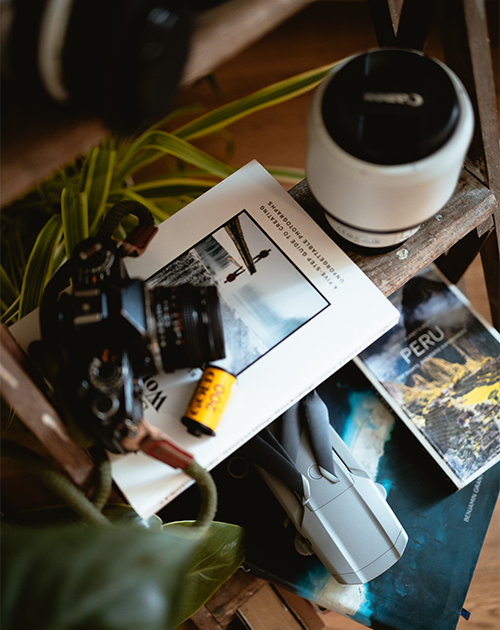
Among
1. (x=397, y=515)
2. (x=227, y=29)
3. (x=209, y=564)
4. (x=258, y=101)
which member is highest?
(x=227, y=29)

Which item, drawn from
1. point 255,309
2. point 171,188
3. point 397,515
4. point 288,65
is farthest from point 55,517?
point 288,65

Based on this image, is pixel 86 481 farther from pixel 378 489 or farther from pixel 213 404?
pixel 378 489

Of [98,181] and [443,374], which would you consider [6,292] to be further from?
[443,374]

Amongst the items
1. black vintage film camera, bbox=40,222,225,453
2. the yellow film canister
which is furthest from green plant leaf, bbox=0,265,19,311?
the yellow film canister

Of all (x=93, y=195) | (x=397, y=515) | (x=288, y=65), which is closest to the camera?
(x=397, y=515)

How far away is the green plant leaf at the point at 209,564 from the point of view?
541mm

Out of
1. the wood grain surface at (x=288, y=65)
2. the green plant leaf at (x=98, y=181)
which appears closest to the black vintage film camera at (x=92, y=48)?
the green plant leaf at (x=98, y=181)

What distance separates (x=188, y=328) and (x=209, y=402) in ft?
0.23

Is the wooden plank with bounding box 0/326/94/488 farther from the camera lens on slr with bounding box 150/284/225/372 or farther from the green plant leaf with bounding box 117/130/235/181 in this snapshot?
the green plant leaf with bounding box 117/130/235/181

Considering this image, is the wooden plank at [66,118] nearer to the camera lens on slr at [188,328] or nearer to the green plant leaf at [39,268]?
the camera lens on slr at [188,328]

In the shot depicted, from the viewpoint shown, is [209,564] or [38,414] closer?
[38,414]

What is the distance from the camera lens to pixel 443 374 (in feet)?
2.42

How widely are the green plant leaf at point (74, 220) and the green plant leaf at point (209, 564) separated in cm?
40

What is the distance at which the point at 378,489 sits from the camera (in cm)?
61
